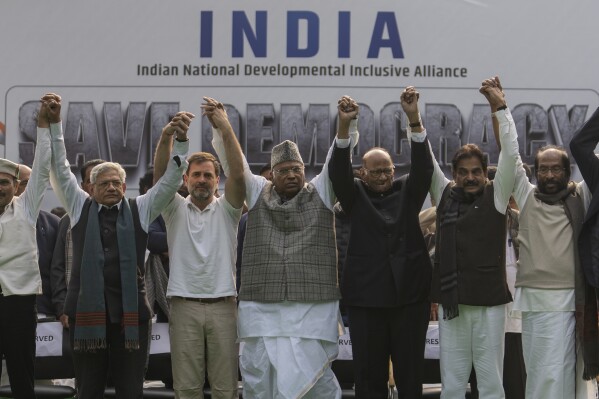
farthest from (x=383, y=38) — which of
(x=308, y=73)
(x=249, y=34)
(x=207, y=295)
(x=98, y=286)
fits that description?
(x=98, y=286)

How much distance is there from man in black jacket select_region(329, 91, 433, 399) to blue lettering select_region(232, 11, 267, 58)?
1796 millimetres

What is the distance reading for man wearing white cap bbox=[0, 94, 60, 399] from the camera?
6211 millimetres

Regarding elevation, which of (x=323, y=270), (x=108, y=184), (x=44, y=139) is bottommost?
(x=323, y=270)

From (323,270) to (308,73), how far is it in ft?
6.60

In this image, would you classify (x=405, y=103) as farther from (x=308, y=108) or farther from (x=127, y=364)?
(x=127, y=364)

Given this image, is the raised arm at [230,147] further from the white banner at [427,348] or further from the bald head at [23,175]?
the bald head at [23,175]

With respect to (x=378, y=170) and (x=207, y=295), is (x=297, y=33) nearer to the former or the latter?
(x=378, y=170)

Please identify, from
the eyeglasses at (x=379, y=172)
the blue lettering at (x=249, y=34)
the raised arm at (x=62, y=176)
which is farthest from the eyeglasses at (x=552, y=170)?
the raised arm at (x=62, y=176)

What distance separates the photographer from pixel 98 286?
19.5 ft

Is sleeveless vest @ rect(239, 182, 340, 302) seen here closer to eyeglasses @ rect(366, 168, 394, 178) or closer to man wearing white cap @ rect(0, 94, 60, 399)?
eyeglasses @ rect(366, 168, 394, 178)

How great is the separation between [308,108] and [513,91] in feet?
4.75

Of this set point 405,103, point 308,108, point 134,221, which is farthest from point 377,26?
point 134,221

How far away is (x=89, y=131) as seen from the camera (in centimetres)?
762

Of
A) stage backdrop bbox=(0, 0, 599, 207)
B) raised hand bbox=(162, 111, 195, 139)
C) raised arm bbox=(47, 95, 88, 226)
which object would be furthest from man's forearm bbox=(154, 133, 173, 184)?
stage backdrop bbox=(0, 0, 599, 207)
